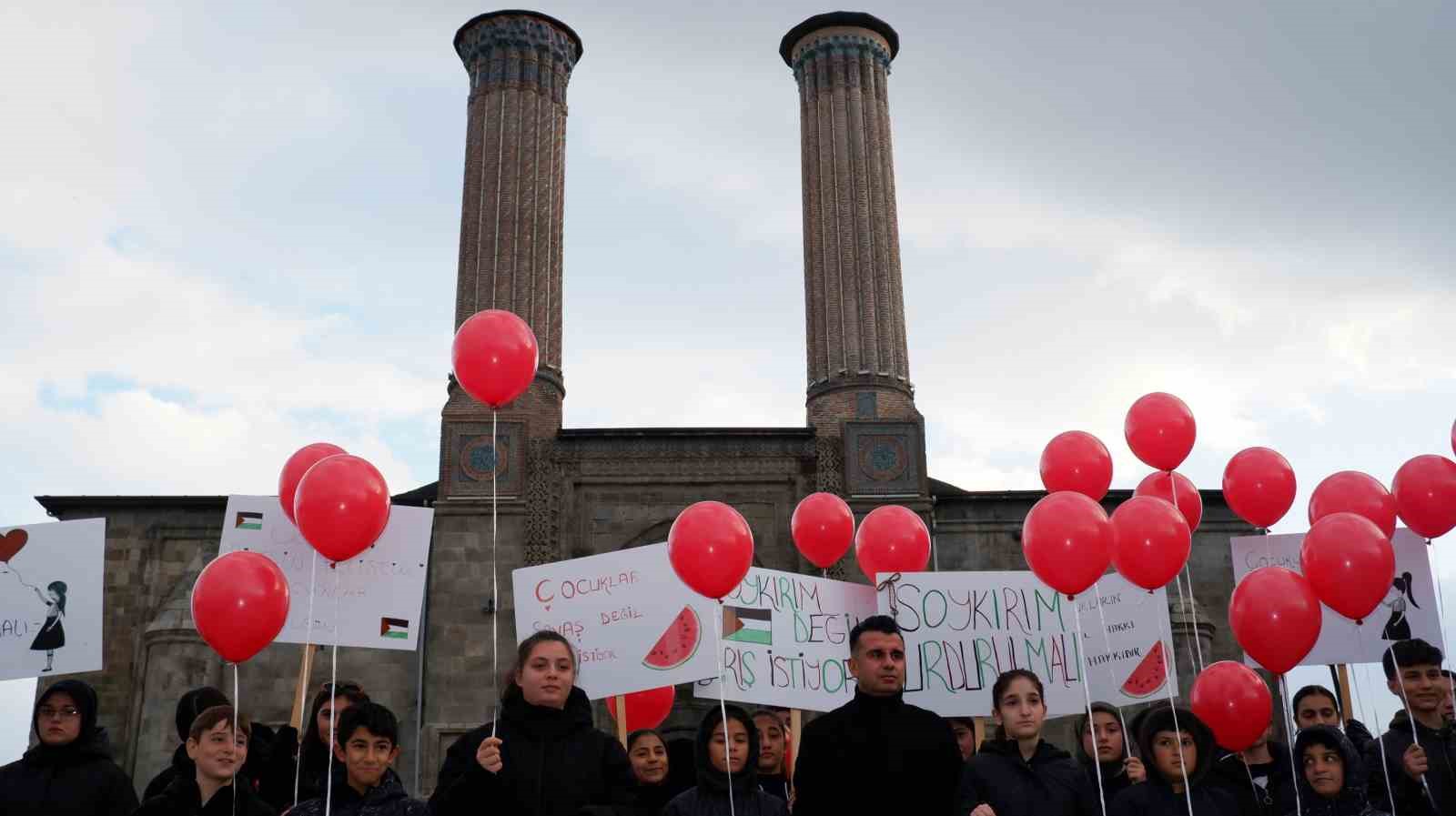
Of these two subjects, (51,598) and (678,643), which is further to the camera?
(678,643)

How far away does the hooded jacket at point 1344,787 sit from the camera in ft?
18.7

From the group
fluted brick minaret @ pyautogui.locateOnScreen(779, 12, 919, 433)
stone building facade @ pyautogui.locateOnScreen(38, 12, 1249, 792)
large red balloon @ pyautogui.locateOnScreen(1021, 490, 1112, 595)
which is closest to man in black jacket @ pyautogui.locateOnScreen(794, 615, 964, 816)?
large red balloon @ pyautogui.locateOnScreen(1021, 490, 1112, 595)

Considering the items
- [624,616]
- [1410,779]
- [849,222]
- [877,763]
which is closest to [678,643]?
[624,616]

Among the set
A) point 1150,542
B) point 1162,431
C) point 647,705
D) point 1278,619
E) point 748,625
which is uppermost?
point 1162,431

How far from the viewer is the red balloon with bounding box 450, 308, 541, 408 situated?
7824 mm

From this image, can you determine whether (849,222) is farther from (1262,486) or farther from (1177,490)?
(1262,486)

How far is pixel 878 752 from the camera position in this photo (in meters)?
4.78

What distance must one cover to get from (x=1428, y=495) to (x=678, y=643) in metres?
5.46

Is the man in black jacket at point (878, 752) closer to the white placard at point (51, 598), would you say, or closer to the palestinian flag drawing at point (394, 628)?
the palestinian flag drawing at point (394, 628)

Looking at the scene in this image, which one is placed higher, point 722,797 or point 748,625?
point 748,625

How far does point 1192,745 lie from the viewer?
219 inches

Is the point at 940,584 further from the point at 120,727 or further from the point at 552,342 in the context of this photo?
the point at 120,727

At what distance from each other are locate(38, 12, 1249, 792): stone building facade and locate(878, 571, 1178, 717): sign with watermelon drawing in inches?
246

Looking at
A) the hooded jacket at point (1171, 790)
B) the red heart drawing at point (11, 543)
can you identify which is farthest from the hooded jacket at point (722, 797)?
the red heart drawing at point (11, 543)
